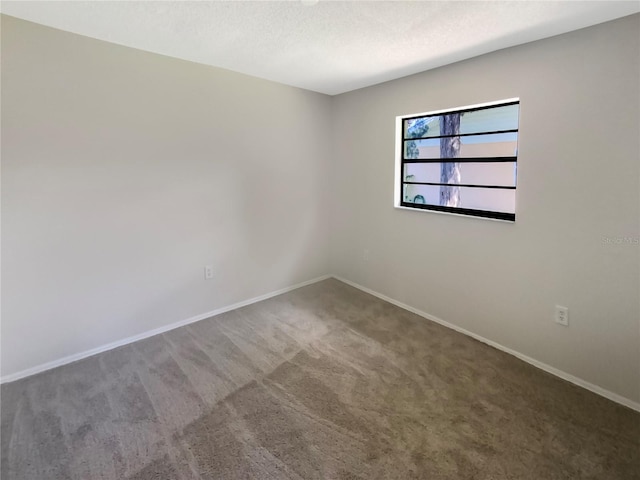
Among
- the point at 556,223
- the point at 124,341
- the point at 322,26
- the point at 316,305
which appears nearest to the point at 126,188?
the point at 124,341

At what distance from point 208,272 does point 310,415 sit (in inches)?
67.4

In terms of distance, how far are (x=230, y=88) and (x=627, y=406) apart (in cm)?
372

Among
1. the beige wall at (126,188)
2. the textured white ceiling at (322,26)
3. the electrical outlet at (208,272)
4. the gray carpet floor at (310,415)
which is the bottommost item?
the gray carpet floor at (310,415)

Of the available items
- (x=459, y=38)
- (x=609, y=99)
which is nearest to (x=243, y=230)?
(x=459, y=38)

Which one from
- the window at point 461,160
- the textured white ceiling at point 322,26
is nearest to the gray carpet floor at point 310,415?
the window at point 461,160

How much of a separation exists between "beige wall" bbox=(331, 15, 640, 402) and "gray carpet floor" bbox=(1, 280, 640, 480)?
0.26 metres

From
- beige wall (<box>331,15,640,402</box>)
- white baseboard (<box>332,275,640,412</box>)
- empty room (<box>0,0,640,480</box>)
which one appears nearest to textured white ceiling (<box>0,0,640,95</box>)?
empty room (<box>0,0,640,480</box>)

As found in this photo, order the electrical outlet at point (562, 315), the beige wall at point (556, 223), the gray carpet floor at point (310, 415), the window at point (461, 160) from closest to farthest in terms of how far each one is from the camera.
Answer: the gray carpet floor at point (310, 415)
the beige wall at point (556, 223)
the electrical outlet at point (562, 315)
the window at point (461, 160)

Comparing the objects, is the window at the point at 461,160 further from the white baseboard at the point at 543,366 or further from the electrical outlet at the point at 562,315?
the white baseboard at the point at 543,366

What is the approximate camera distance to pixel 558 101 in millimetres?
2123

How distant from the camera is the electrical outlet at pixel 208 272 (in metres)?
3.07

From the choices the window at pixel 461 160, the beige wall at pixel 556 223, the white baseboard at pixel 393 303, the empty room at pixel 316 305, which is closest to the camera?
the empty room at pixel 316 305

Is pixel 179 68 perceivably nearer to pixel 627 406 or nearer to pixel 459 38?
pixel 459 38

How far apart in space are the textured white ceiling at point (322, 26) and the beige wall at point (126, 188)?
28cm
